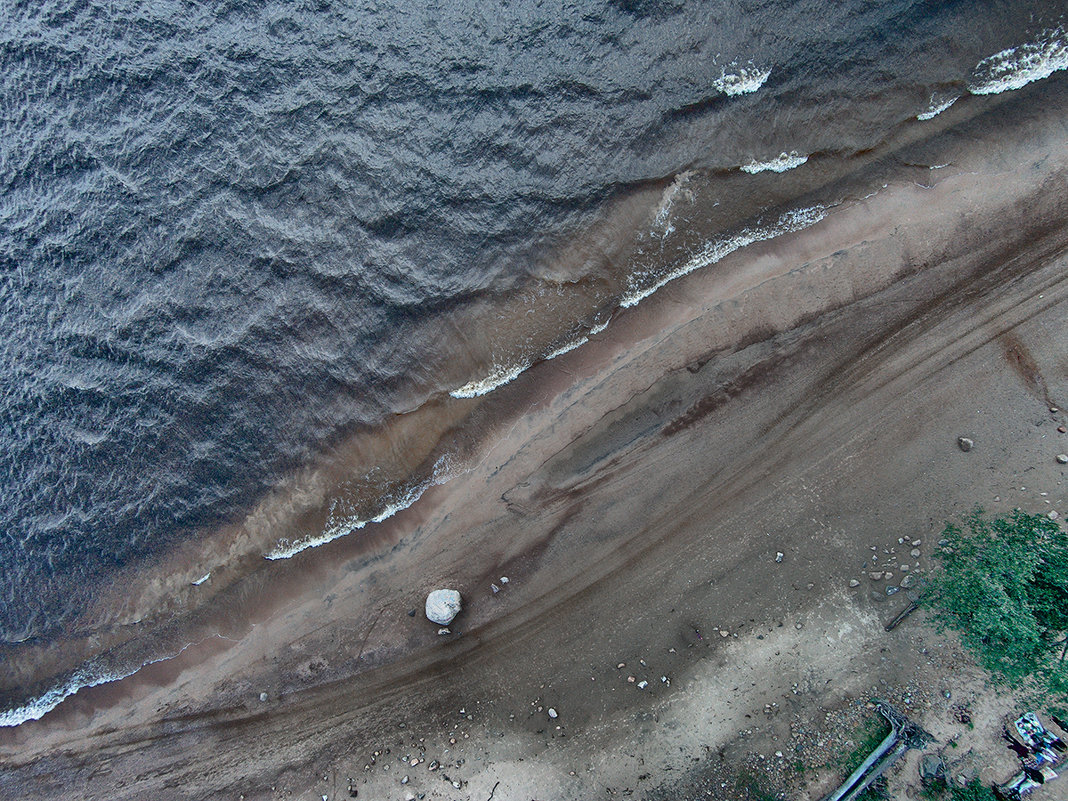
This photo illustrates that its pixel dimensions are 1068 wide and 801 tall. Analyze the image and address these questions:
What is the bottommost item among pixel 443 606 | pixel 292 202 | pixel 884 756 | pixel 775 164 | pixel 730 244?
pixel 884 756

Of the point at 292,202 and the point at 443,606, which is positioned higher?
the point at 292,202

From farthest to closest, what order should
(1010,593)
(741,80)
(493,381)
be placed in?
1. (493,381)
2. (741,80)
3. (1010,593)

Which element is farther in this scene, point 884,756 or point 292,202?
point 292,202

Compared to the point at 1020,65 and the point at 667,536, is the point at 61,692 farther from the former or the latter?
the point at 1020,65

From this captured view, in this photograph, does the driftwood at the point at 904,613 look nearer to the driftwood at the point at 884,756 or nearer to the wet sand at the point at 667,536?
the wet sand at the point at 667,536

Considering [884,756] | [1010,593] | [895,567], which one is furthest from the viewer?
[895,567]

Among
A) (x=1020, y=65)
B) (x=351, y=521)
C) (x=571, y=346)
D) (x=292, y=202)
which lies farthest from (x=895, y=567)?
(x=292, y=202)

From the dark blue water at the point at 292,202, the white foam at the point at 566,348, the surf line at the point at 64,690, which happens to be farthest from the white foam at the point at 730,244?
the surf line at the point at 64,690

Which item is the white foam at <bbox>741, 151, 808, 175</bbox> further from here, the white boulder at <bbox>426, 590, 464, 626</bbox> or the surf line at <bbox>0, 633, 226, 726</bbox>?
the surf line at <bbox>0, 633, 226, 726</bbox>

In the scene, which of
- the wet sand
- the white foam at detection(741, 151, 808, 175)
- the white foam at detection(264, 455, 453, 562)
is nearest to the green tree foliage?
the wet sand
